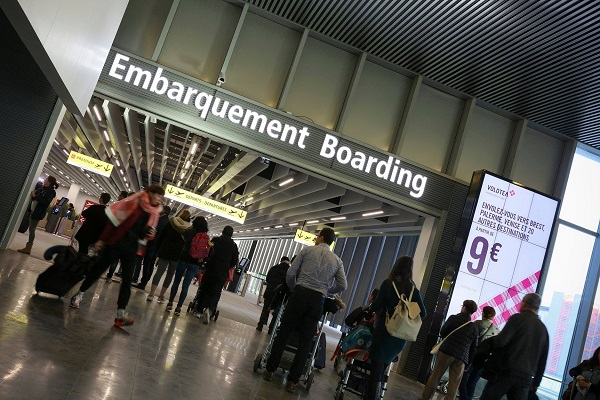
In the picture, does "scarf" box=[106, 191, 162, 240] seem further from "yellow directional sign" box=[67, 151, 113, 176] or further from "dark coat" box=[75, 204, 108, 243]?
"yellow directional sign" box=[67, 151, 113, 176]

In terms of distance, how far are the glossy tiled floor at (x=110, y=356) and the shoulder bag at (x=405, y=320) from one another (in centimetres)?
97

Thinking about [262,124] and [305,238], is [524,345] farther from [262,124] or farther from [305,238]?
[305,238]

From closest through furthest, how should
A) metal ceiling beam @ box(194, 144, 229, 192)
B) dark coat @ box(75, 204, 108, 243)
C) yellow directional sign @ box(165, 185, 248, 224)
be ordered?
dark coat @ box(75, 204, 108, 243)
metal ceiling beam @ box(194, 144, 229, 192)
yellow directional sign @ box(165, 185, 248, 224)

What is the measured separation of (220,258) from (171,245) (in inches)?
33.8

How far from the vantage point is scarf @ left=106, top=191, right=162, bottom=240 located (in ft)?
18.1

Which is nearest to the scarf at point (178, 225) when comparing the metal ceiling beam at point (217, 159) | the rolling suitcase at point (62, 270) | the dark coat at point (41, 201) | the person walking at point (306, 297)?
the dark coat at point (41, 201)

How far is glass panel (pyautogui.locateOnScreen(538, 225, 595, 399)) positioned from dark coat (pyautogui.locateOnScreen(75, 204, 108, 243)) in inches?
308

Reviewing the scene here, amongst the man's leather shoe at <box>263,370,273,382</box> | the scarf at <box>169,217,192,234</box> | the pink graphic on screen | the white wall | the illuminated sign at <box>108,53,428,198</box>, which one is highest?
the illuminated sign at <box>108,53,428,198</box>

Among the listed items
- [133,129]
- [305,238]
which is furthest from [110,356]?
[305,238]

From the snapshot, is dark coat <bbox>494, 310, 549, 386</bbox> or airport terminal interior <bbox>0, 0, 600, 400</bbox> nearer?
dark coat <bbox>494, 310, 549, 386</bbox>

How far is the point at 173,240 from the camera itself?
29.0 ft

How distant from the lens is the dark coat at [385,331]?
5.19 metres

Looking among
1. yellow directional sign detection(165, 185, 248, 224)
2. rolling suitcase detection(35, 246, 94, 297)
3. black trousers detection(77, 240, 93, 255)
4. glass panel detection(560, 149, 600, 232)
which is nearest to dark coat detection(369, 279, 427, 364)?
rolling suitcase detection(35, 246, 94, 297)

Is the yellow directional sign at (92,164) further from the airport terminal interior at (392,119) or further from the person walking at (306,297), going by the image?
the person walking at (306,297)
